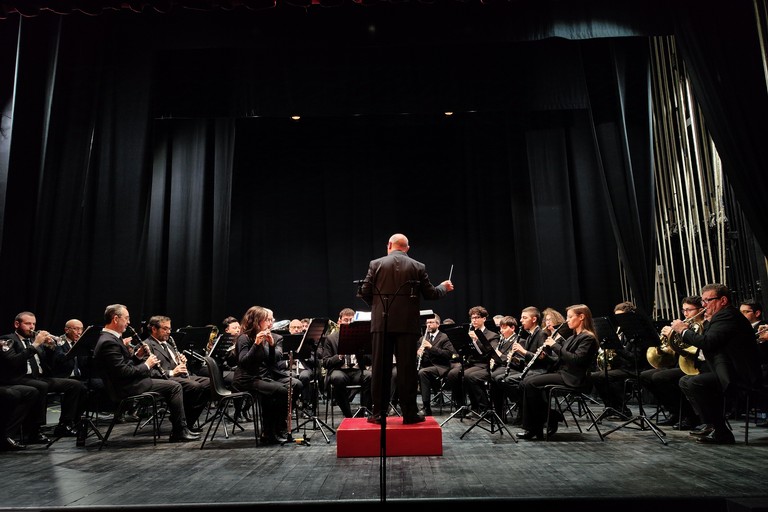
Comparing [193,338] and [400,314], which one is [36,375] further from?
[400,314]

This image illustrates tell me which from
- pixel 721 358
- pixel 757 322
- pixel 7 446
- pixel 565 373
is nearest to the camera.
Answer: pixel 721 358

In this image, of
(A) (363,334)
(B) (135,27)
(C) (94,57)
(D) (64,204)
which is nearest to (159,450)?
(A) (363,334)

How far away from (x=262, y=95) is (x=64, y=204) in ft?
11.0

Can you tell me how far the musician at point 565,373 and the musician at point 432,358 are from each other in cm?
222

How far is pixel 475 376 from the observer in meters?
7.85

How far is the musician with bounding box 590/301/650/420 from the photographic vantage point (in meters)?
7.45

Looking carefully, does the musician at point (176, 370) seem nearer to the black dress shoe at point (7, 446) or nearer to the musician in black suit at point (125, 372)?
the musician in black suit at point (125, 372)

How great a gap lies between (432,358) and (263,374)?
3.07 m

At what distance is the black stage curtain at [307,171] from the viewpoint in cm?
752

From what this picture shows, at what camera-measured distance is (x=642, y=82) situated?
8.98m

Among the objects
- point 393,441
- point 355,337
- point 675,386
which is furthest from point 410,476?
point 675,386

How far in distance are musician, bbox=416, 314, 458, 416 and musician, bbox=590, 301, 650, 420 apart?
6.55 feet

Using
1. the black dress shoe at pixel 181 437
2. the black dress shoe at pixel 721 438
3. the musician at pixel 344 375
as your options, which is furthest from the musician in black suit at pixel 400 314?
the black dress shoe at pixel 721 438

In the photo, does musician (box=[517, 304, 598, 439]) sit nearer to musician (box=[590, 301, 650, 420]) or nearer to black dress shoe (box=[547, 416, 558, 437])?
black dress shoe (box=[547, 416, 558, 437])
